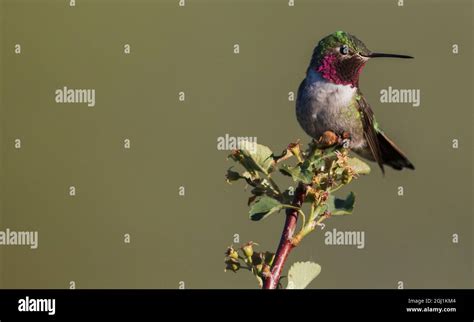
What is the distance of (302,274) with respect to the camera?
122 inches

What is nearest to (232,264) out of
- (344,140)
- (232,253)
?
(232,253)

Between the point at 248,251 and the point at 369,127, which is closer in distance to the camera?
the point at 248,251

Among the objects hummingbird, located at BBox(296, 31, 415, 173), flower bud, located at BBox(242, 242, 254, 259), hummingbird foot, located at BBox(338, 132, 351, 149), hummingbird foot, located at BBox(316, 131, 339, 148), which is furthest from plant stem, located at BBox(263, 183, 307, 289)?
hummingbird, located at BBox(296, 31, 415, 173)

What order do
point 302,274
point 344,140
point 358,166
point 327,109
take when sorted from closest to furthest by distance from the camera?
point 302,274 → point 358,166 → point 344,140 → point 327,109

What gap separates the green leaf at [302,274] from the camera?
305 cm

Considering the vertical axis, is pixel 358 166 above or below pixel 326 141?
below

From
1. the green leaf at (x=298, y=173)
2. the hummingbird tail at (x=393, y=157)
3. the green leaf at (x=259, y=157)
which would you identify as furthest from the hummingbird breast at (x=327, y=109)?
the green leaf at (x=298, y=173)

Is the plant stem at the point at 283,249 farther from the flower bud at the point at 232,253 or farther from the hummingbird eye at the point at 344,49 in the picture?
the hummingbird eye at the point at 344,49

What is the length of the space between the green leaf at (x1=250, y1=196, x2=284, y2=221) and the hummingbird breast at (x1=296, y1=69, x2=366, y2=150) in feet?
7.98

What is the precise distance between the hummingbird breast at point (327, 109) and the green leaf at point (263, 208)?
243 centimetres

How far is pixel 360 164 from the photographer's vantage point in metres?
3.51

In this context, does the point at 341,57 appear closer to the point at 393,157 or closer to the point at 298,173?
the point at 393,157

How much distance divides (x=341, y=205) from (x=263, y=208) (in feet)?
1.03

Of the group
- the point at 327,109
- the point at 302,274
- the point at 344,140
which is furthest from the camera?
the point at 327,109
